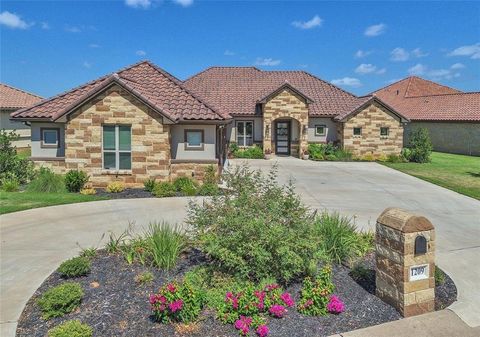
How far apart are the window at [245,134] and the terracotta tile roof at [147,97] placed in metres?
11.0

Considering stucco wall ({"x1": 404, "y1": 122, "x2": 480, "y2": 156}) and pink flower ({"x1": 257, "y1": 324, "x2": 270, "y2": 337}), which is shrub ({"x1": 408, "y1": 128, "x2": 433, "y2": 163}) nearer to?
stucco wall ({"x1": 404, "y1": 122, "x2": 480, "y2": 156})

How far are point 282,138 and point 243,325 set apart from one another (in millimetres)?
25649

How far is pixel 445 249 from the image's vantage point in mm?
8586

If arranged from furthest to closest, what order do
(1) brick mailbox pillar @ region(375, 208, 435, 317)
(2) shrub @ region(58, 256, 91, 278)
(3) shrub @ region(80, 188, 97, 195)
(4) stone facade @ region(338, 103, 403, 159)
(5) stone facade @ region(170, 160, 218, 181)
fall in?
1. (4) stone facade @ region(338, 103, 403, 159)
2. (5) stone facade @ region(170, 160, 218, 181)
3. (3) shrub @ region(80, 188, 97, 195)
4. (2) shrub @ region(58, 256, 91, 278)
5. (1) brick mailbox pillar @ region(375, 208, 435, 317)

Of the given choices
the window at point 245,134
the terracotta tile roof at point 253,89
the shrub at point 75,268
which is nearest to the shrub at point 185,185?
the shrub at point 75,268

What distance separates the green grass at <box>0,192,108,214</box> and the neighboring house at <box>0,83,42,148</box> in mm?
21071

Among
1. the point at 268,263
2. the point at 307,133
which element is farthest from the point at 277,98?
the point at 268,263

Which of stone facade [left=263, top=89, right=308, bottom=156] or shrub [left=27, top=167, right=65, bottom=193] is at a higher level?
stone facade [left=263, top=89, right=308, bottom=156]

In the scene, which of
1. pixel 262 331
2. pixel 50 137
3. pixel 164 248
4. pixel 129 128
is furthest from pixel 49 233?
pixel 50 137

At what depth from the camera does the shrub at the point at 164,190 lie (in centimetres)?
1388

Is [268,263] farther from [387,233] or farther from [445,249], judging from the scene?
[445,249]

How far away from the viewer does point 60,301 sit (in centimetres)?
544

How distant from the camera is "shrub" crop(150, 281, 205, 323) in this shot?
202 inches

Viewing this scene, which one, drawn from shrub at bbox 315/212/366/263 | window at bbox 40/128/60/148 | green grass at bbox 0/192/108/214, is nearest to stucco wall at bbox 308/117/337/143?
window at bbox 40/128/60/148
